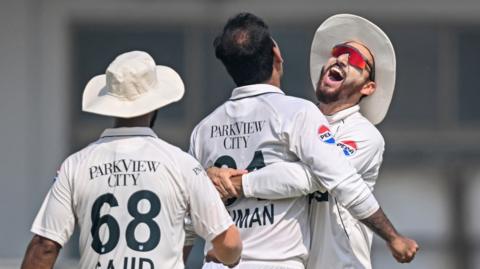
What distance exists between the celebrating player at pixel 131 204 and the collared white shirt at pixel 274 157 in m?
0.43

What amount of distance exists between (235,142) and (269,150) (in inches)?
5.7

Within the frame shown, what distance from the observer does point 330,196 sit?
234 inches

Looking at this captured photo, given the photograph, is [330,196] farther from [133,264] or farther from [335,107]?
[133,264]

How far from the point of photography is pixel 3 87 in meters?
12.4

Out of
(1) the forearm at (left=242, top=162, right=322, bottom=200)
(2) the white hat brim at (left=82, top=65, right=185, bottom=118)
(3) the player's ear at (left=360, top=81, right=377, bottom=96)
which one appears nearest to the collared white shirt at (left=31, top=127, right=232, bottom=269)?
(2) the white hat brim at (left=82, top=65, right=185, bottom=118)

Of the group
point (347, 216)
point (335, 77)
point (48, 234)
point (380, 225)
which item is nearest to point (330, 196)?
point (347, 216)

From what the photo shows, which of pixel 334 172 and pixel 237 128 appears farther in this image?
pixel 237 128

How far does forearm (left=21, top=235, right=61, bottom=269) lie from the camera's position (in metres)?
A: 5.27

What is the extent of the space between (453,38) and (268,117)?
285 inches

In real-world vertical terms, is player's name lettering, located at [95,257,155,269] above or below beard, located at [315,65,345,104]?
below

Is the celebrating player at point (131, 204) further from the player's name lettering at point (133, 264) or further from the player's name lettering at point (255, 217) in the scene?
the player's name lettering at point (255, 217)

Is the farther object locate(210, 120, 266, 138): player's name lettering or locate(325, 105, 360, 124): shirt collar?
locate(325, 105, 360, 124): shirt collar

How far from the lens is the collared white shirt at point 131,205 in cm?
524

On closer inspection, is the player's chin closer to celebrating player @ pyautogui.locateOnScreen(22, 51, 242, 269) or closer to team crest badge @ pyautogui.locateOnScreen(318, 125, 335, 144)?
team crest badge @ pyautogui.locateOnScreen(318, 125, 335, 144)
